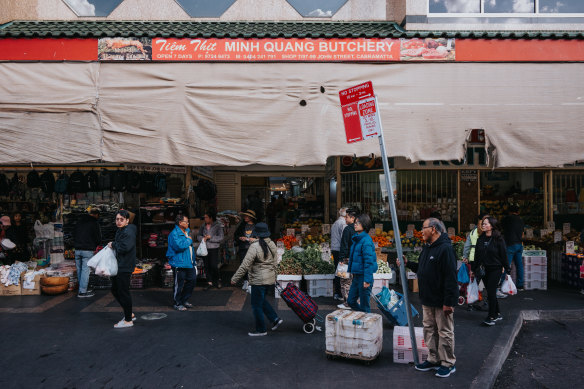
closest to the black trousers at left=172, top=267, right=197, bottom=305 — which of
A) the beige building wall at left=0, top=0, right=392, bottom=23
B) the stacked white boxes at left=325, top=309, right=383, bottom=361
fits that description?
the stacked white boxes at left=325, top=309, right=383, bottom=361

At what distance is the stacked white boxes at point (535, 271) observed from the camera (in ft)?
31.4

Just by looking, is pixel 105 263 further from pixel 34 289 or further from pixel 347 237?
pixel 347 237

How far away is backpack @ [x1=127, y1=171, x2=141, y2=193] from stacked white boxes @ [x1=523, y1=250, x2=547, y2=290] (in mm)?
9629

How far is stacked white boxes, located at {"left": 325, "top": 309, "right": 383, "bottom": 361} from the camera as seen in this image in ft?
17.2

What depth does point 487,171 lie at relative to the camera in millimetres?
12281

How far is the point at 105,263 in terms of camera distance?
6566 mm

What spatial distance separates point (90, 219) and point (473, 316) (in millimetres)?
8196

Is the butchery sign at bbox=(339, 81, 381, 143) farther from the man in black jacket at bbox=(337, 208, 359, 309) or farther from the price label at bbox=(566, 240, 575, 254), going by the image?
the price label at bbox=(566, 240, 575, 254)

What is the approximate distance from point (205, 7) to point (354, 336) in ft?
31.2

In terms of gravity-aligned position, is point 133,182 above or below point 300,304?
above

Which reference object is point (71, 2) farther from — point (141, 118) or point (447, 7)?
point (447, 7)

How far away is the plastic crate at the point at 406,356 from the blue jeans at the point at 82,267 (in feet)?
22.7

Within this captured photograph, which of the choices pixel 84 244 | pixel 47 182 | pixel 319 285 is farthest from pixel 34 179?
pixel 319 285

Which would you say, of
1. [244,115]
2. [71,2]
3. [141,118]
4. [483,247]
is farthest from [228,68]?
[71,2]
